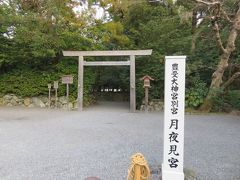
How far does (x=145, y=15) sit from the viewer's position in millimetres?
14852

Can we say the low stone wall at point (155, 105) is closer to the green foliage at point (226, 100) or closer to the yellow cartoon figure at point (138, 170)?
the green foliage at point (226, 100)

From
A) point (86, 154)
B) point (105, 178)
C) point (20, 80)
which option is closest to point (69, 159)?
point (86, 154)

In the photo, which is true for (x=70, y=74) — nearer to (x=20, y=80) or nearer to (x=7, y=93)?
(x=20, y=80)

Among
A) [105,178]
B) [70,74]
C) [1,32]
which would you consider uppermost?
[1,32]

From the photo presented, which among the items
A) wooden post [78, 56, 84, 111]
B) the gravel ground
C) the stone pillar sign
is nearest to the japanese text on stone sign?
the stone pillar sign

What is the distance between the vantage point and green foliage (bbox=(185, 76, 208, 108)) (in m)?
Result: 11.9

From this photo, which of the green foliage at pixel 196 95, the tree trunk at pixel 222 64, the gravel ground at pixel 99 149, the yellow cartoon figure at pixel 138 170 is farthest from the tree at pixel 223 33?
the yellow cartoon figure at pixel 138 170

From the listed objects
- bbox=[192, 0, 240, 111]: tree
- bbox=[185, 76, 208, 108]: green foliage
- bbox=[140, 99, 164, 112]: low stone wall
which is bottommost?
bbox=[140, 99, 164, 112]: low stone wall

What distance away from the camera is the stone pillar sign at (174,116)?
327 centimetres

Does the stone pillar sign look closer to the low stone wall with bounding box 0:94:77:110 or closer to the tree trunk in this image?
the tree trunk

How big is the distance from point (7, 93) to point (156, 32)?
8102mm

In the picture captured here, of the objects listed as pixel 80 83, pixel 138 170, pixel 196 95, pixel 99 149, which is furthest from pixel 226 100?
pixel 138 170

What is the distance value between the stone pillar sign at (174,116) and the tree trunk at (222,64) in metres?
8.49

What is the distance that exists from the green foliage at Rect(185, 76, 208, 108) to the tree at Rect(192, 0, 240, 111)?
303 millimetres
